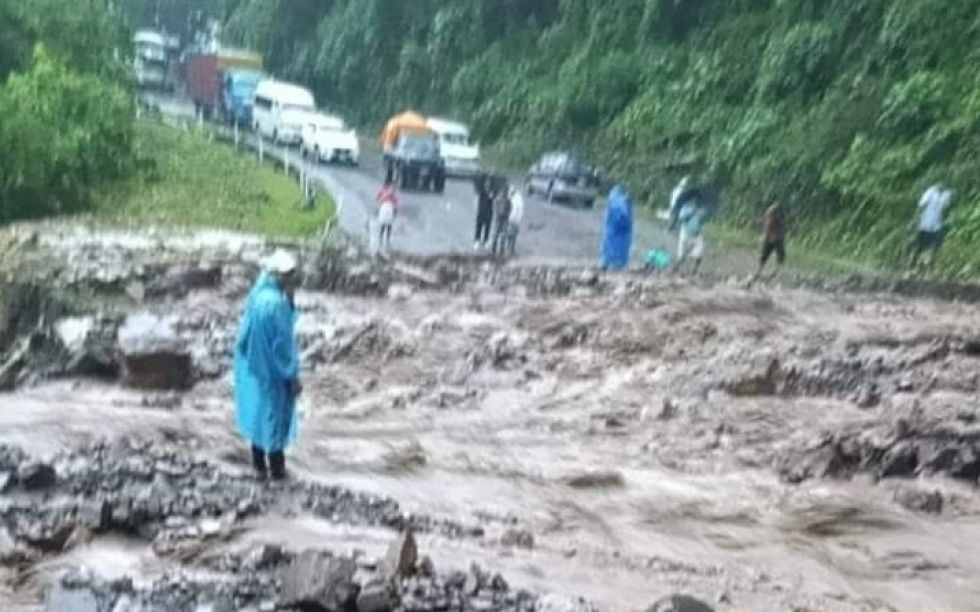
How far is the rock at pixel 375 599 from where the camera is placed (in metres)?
7.16

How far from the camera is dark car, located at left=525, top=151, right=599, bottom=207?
31859mm

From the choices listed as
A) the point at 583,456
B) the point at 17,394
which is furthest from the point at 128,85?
the point at 583,456

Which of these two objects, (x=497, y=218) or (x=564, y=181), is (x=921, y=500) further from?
(x=564, y=181)

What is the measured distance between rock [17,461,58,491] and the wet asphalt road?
12.3 metres

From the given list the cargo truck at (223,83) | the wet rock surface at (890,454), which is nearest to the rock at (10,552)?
the wet rock surface at (890,454)

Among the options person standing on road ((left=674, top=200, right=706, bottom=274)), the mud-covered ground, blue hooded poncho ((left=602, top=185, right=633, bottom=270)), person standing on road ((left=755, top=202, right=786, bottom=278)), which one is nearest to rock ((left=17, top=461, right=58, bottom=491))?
the mud-covered ground

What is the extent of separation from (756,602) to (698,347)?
23.9 feet

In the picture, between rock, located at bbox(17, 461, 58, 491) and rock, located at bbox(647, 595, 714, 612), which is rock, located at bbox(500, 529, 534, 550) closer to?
rock, located at bbox(647, 595, 714, 612)

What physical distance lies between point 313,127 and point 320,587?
105 feet

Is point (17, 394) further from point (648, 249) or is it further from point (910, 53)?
point (910, 53)

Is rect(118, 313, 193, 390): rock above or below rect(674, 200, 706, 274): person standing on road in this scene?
below

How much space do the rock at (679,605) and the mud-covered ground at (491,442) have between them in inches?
16.3

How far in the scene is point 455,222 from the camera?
91.6 feet

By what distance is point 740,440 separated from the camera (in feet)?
42.8
